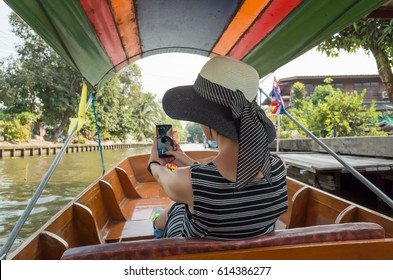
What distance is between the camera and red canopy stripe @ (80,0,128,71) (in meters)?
2.05

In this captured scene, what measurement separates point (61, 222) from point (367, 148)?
6068 millimetres

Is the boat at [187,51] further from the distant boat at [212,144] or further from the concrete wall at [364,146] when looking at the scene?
the concrete wall at [364,146]

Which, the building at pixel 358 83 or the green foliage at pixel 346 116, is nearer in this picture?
the green foliage at pixel 346 116

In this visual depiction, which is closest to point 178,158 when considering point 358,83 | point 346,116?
point 346,116

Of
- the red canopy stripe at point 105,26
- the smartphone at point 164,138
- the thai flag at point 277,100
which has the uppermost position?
the red canopy stripe at point 105,26

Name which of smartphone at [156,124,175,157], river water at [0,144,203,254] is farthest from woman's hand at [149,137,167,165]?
river water at [0,144,203,254]

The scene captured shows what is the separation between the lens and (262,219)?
132 cm

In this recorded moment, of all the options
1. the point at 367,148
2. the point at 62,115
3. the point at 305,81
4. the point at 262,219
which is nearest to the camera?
the point at 262,219

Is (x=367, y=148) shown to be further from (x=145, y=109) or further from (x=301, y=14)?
(x=145, y=109)

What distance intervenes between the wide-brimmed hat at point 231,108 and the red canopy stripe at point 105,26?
40.2 inches

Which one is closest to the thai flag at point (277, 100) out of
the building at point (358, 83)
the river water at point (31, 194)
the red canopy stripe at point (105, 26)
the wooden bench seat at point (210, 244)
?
the red canopy stripe at point (105, 26)

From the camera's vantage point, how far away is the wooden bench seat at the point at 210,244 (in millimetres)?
1239

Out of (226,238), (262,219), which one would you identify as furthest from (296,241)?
(226,238)

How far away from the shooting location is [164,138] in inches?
65.7
